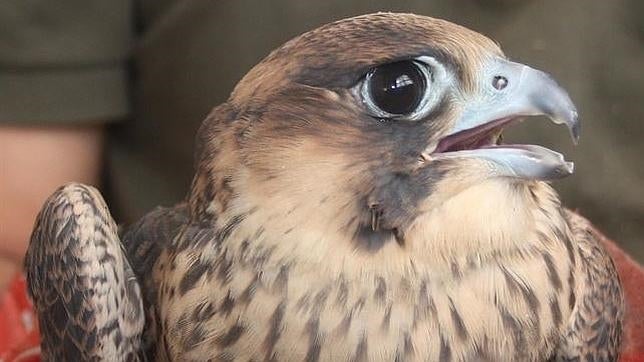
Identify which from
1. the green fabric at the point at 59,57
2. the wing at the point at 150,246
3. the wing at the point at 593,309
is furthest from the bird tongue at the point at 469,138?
the green fabric at the point at 59,57

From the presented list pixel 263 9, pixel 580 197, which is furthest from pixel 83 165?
pixel 580 197

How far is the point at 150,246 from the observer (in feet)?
5.01

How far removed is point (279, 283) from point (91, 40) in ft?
4.40

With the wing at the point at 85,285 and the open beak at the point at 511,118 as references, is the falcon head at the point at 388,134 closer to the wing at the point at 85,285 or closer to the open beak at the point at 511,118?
the open beak at the point at 511,118

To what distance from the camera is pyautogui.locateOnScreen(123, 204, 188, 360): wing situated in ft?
4.57

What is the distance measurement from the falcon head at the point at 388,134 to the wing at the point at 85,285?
0.27 m

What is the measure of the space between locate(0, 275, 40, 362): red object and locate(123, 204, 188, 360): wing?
0.47 metres

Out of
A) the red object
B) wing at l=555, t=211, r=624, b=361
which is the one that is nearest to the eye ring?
wing at l=555, t=211, r=624, b=361

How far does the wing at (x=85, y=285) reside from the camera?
1.33 m

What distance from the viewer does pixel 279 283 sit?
1.18 metres

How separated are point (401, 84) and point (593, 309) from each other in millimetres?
467

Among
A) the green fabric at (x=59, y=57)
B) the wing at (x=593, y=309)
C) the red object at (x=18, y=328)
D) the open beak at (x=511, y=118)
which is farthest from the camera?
the green fabric at (x=59, y=57)

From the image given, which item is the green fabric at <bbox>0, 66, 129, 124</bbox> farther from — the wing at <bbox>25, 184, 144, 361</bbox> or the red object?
the wing at <bbox>25, 184, 144, 361</bbox>

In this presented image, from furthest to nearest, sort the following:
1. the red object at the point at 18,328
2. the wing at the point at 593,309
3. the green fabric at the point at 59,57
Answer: the green fabric at the point at 59,57 < the red object at the point at 18,328 < the wing at the point at 593,309
